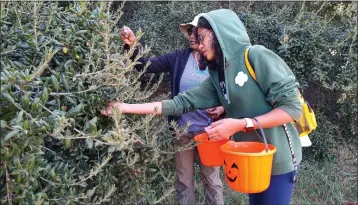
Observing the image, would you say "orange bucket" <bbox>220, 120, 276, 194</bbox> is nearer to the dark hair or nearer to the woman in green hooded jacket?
the woman in green hooded jacket

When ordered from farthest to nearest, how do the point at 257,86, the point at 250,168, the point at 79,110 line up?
the point at 257,86
the point at 250,168
the point at 79,110

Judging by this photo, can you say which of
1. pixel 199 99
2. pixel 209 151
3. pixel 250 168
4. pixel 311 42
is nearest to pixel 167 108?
pixel 199 99

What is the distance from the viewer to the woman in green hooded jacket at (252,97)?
2.04 meters

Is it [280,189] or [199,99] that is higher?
[199,99]

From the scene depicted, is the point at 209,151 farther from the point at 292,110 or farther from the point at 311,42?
the point at 311,42

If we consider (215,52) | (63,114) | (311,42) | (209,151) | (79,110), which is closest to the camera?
(63,114)

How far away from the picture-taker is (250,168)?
6.51ft

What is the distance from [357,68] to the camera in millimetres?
4219

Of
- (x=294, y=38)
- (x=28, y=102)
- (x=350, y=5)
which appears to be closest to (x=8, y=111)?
(x=28, y=102)

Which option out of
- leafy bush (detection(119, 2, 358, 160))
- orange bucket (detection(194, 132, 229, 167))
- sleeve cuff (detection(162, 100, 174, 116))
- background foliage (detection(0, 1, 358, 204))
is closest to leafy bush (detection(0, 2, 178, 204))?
background foliage (detection(0, 1, 358, 204))

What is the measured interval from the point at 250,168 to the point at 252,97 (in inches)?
14.6

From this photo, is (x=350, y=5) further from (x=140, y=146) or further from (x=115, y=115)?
(x=115, y=115)

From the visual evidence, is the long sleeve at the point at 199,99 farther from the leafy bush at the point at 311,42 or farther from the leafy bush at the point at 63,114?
the leafy bush at the point at 311,42

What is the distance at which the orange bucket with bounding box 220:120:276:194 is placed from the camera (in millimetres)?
1964
